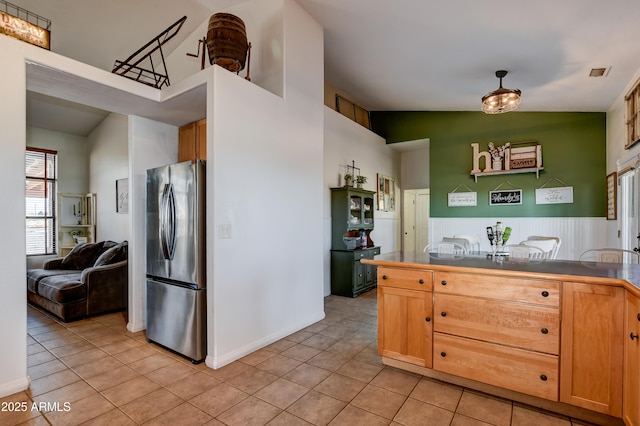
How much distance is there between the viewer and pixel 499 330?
2.09 m

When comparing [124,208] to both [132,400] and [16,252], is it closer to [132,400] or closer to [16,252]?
[16,252]

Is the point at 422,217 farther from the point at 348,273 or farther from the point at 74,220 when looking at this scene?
the point at 74,220

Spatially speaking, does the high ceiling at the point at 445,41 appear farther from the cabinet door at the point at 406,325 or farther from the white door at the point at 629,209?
the cabinet door at the point at 406,325

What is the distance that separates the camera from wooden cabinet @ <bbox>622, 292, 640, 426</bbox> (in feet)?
5.14

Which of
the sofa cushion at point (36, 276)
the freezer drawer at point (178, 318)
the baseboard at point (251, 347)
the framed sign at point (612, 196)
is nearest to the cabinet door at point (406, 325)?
the baseboard at point (251, 347)

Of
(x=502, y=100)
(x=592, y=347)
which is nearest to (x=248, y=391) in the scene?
(x=592, y=347)

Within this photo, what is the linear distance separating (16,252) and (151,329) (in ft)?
4.33

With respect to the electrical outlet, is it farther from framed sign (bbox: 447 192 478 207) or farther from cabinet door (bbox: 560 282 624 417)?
framed sign (bbox: 447 192 478 207)

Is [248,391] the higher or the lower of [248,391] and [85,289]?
the lower

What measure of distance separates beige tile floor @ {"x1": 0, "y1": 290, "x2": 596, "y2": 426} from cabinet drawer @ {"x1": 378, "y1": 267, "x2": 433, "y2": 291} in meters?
0.71

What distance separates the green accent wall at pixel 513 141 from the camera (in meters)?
5.03

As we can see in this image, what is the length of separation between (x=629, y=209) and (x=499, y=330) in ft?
11.3


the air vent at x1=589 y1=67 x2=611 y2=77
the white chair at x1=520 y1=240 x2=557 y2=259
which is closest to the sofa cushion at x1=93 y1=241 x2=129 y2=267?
the white chair at x1=520 y1=240 x2=557 y2=259

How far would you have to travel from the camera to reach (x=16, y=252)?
2273 mm
